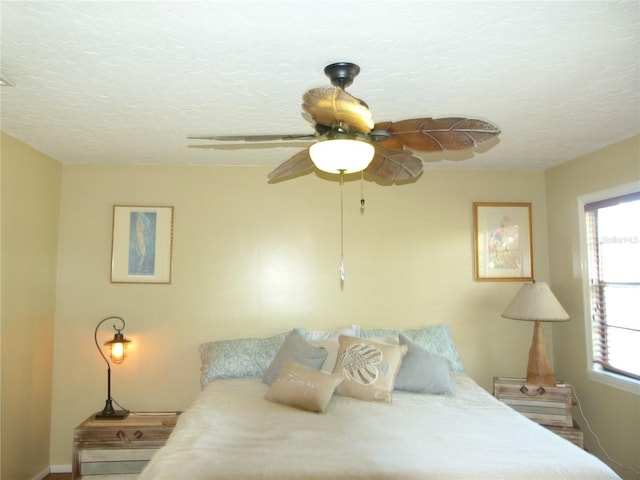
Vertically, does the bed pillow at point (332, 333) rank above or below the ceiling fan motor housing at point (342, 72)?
below

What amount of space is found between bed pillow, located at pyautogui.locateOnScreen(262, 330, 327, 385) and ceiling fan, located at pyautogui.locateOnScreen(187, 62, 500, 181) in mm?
1634

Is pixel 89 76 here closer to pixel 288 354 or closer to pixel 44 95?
pixel 44 95

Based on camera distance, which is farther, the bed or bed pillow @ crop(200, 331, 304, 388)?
bed pillow @ crop(200, 331, 304, 388)

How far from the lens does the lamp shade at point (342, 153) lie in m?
1.75

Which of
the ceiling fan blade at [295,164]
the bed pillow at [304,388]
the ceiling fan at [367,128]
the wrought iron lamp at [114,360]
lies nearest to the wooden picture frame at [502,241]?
the bed pillow at [304,388]

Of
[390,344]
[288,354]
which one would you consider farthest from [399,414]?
[288,354]

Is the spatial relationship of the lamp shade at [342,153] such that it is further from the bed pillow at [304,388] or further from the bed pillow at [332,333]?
the bed pillow at [332,333]

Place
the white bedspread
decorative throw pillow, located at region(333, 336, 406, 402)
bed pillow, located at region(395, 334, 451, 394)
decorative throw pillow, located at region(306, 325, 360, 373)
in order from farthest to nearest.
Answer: decorative throw pillow, located at region(306, 325, 360, 373) → bed pillow, located at region(395, 334, 451, 394) → decorative throw pillow, located at region(333, 336, 406, 402) → the white bedspread

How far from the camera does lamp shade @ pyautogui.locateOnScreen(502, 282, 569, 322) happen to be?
11.3 feet

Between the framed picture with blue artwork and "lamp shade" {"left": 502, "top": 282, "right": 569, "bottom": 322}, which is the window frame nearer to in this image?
"lamp shade" {"left": 502, "top": 282, "right": 569, "bottom": 322}

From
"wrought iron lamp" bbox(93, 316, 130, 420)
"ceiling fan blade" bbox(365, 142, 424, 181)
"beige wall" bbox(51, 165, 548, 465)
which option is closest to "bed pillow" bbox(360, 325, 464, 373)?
"beige wall" bbox(51, 165, 548, 465)

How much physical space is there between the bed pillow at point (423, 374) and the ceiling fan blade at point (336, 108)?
1.93 m

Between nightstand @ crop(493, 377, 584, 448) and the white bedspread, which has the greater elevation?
the white bedspread

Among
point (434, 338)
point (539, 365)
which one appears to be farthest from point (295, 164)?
point (539, 365)
